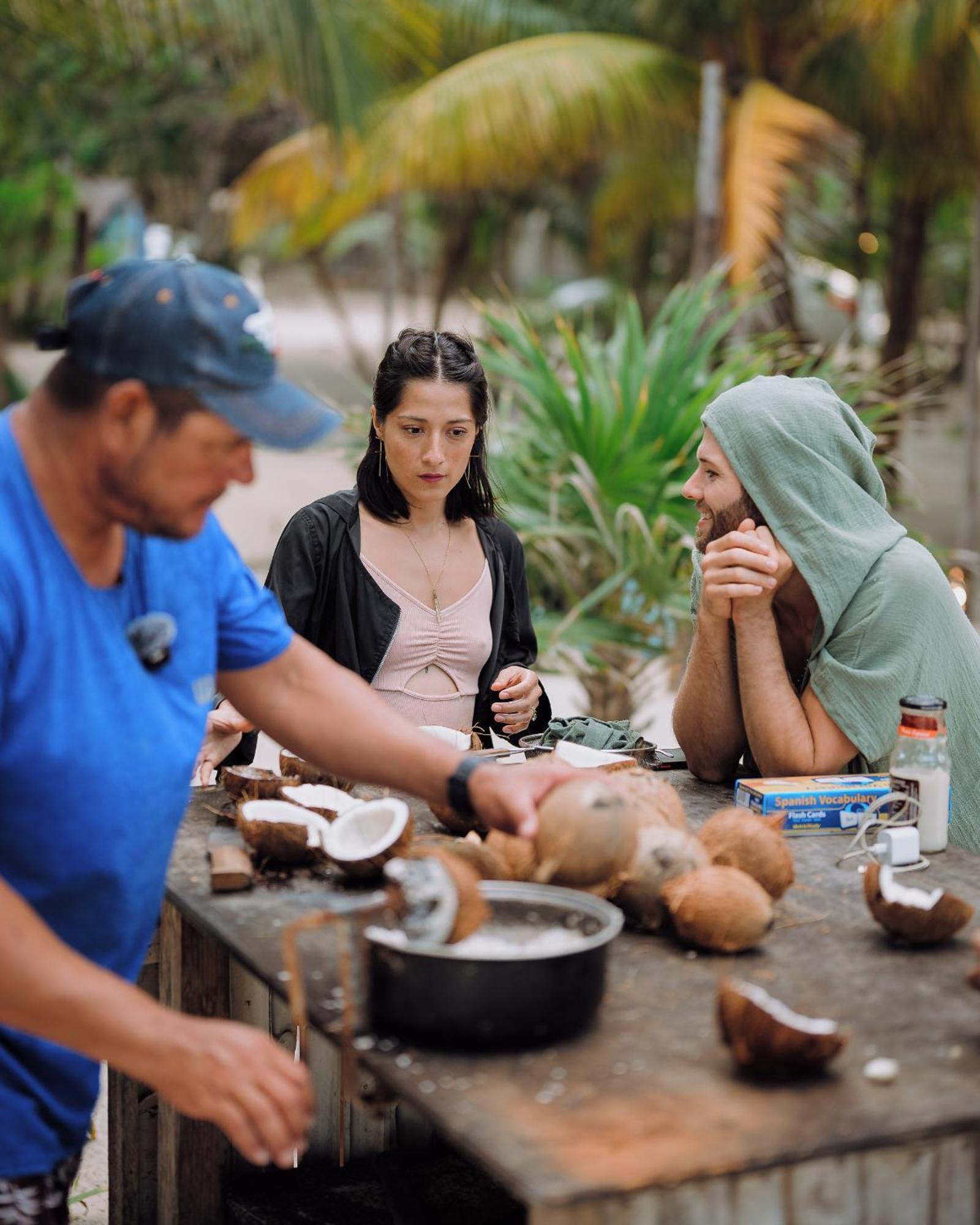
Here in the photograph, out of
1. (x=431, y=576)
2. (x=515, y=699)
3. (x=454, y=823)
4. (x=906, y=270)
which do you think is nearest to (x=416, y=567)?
(x=431, y=576)

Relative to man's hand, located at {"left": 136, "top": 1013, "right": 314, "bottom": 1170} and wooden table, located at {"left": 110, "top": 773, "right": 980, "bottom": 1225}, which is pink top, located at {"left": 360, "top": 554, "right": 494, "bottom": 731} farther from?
man's hand, located at {"left": 136, "top": 1013, "right": 314, "bottom": 1170}

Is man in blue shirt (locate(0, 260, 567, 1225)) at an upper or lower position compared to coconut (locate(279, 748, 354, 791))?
upper

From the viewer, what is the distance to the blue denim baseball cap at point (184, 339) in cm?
Answer: 182

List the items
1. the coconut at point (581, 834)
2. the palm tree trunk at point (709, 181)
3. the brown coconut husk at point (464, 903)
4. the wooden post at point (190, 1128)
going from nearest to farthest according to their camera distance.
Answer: the brown coconut husk at point (464, 903), the coconut at point (581, 834), the wooden post at point (190, 1128), the palm tree trunk at point (709, 181)

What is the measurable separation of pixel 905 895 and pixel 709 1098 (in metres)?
0.63

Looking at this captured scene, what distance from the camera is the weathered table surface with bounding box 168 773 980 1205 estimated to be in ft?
5.32

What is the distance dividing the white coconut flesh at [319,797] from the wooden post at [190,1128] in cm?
34

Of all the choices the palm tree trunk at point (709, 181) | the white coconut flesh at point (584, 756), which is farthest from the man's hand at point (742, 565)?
the palm tree trunk at point (709, 181)

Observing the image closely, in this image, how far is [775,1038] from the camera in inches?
69.1

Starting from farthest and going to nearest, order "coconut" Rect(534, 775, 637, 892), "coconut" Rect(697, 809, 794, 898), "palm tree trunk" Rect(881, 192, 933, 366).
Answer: "palm tree trunk" Rect(881, 192, 933, 366) → "coconut" Rect(697, 809, 794, 898) → "coconut" Rect(534, 775, 637, 892)

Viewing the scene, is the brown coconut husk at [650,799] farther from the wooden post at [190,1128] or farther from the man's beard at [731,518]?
the wooden post at [190,1128]

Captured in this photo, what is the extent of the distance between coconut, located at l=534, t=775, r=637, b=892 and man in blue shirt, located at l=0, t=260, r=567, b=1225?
50 cm

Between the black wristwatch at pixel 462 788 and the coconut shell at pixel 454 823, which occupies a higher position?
the black wristwatch at pixel 462 788

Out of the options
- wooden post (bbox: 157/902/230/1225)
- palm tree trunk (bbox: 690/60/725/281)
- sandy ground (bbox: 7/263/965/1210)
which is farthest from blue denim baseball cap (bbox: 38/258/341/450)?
palm tree trunk (bbox: 690/60/725/281)
